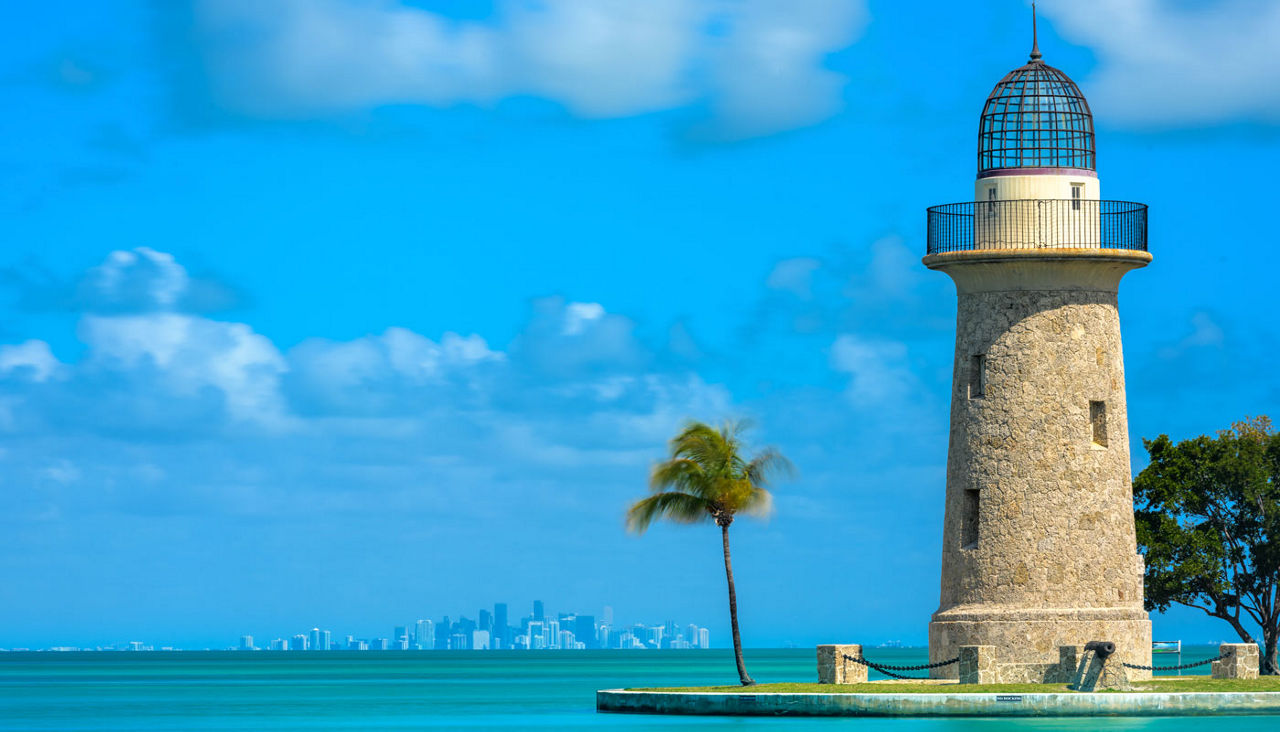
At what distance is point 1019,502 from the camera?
130ft

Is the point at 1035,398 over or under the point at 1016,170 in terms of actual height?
under

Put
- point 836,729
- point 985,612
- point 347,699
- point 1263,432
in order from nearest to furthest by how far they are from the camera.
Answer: point 836,729
point 985,612
point 1263,432
point 347,699

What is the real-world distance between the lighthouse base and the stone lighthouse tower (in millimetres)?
27

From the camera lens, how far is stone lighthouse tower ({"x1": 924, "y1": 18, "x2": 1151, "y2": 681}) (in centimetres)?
3944

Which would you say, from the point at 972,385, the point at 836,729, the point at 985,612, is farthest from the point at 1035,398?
the point at 836,729

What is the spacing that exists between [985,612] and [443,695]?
45.0m

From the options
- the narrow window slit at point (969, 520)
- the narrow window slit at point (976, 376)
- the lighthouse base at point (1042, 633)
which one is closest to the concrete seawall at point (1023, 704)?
the lighthouse base at point (1042, 633)

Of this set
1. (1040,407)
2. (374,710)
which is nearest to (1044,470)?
(1040,407)

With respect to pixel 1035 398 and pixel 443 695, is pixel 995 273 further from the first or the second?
pixel 443 695

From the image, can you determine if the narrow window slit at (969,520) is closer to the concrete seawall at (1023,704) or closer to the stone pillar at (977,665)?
the stone pillar at (977,665)

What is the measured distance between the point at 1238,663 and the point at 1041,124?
36.2 feet

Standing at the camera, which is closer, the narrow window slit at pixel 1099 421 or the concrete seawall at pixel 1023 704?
the concrete seawall at pixel 1023 704

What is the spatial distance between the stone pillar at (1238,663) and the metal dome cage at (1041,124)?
976cm

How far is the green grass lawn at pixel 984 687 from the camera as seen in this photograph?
1451 inches
